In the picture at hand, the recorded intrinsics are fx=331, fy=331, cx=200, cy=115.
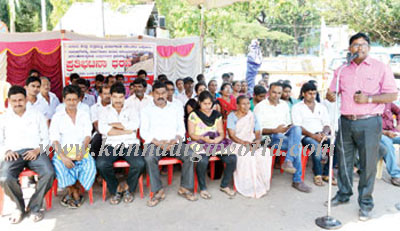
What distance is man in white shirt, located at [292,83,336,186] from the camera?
14.1 ft

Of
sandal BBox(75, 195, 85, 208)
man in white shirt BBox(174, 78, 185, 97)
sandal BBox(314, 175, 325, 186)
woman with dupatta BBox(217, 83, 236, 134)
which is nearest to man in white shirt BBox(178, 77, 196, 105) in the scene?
man in white shirt BBox(174, 78, 185, 97)

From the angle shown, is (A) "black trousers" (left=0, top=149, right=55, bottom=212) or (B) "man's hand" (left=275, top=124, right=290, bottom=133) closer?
(A) "black trousers" (left=0, top=149, right=55, bottom=212)

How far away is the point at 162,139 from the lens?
4.05 metres

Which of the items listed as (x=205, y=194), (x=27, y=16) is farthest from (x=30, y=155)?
(x=27, y=16)

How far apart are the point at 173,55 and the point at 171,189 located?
5.75m

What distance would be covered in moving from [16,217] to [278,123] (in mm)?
3302

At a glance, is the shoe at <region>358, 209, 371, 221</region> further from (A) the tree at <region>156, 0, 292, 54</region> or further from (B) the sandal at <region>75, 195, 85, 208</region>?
(A) the tree at <region>156, 0, 292, 54</region>

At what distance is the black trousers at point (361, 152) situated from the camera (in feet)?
10.6

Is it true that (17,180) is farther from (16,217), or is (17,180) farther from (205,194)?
(205,194)

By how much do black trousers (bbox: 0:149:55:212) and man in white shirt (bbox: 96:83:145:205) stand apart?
0.53 meters

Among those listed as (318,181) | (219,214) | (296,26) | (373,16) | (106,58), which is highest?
(296,26)

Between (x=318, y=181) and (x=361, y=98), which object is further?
(x=318, y=181)

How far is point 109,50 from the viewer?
688 centimetres

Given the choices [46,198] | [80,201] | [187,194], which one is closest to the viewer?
[46,198]
